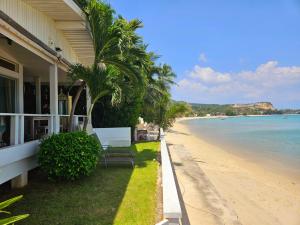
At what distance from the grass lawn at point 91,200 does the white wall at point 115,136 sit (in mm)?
7658

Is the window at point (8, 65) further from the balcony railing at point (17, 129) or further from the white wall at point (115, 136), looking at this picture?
the white wall at point (115, 136)

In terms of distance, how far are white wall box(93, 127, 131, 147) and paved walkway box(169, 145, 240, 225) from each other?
631cm

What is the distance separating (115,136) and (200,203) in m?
10.5

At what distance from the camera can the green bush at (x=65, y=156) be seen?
7453 millimetres

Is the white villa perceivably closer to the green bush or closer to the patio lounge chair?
the green bush

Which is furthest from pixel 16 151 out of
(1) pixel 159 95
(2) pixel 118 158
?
(1) pixel 159 95

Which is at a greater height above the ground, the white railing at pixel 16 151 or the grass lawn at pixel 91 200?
the white railing at pixel 16 151

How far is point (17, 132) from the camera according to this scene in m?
6.96

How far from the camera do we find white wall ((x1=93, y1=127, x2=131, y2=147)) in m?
17.5

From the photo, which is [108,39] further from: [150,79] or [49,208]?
[150,79]

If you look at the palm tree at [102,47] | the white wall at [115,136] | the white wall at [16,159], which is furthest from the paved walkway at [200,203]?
the white wall at [115,136]

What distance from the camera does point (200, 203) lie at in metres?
7.94

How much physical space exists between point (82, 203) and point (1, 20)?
3997mm

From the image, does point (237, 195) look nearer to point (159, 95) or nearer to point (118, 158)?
point (118, 158)
